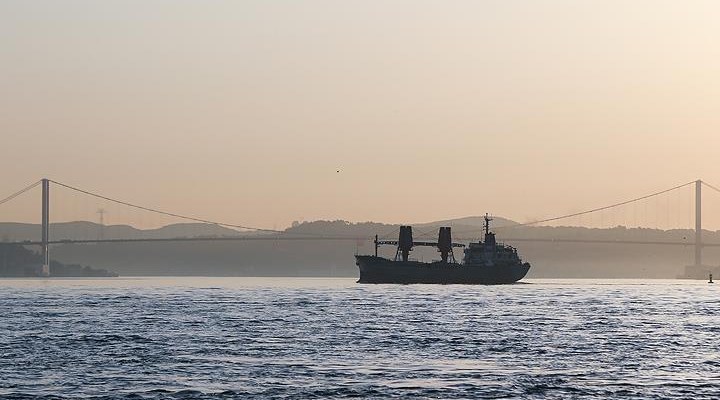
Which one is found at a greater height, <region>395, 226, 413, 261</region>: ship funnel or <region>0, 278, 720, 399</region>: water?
<region>395, 226, 413, 261</region>: ship funnel

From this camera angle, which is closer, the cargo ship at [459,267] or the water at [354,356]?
the water at [354,356]

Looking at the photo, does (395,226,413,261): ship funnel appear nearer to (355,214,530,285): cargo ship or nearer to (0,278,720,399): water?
(355,214,530,285): cargo ship

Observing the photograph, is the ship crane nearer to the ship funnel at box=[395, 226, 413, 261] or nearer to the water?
the ship funnel at box=[395, 226, 413, 261]

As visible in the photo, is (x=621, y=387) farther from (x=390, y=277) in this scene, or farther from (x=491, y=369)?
(x=390, y=277)

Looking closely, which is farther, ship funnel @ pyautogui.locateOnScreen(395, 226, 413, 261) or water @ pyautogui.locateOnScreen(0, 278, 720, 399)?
ship funnel @ pyautogui.locateOnScreen(395, 226, 413, 261)

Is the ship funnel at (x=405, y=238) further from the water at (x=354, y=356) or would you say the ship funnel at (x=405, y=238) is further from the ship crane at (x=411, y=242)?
the water at (x=354, y=356)

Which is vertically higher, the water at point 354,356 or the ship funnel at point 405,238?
the ship funnel at point 405,238

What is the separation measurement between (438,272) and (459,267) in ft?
16.7

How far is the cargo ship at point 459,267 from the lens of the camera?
582ft

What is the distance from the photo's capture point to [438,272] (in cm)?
18138

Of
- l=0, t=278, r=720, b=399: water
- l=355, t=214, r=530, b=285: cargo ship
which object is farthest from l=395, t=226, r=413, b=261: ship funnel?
l=0, t=278, r=720, b=399: water

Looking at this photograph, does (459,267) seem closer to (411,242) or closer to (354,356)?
(411,242)

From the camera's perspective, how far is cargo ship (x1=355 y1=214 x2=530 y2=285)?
17738 cm

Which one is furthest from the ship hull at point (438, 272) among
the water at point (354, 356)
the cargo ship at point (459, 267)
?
the water at point (354, 356)
